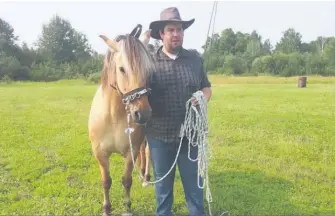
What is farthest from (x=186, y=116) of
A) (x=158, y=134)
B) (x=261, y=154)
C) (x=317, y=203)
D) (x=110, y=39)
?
(x=261, y=154)

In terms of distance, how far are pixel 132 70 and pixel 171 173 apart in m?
1.07

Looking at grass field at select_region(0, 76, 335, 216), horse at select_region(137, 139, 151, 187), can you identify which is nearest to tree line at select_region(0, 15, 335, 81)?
grass field at select_region(0, 76, 335, 216)

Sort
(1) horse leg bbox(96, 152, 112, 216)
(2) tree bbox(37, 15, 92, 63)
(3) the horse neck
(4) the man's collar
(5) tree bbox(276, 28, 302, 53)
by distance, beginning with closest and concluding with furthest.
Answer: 1. (4) the man's collar
2. (3) the horse neck
3. (1) horse leg bbox(96, 152, 112, 216)
4. (2) tree bbox(37, 15, 92, 63)
5. (5) tree bbox(276, 28, 302, 53)

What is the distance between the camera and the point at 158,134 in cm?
326

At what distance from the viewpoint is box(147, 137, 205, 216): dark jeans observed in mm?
3293

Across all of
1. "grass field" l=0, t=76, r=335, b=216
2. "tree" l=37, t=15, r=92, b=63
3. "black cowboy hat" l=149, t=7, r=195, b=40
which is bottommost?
"grass field" l=0, t=76, r=335, b=216

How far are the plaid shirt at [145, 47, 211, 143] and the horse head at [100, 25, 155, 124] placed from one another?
133 millimetres

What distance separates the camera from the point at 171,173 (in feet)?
11.0

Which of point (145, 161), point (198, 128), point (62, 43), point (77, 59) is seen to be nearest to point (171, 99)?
point (198, 128)

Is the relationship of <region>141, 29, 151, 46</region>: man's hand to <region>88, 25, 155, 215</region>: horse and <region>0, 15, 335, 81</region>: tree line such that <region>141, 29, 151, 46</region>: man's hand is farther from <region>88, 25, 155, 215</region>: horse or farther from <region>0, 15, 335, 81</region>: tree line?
<region>0, 15, 335, 81</region>: tree line

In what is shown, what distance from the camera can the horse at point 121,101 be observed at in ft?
9.49

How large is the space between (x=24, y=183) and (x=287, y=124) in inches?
276

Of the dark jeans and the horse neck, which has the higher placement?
the horse neck

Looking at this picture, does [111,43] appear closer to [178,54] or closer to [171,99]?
[178,54]
